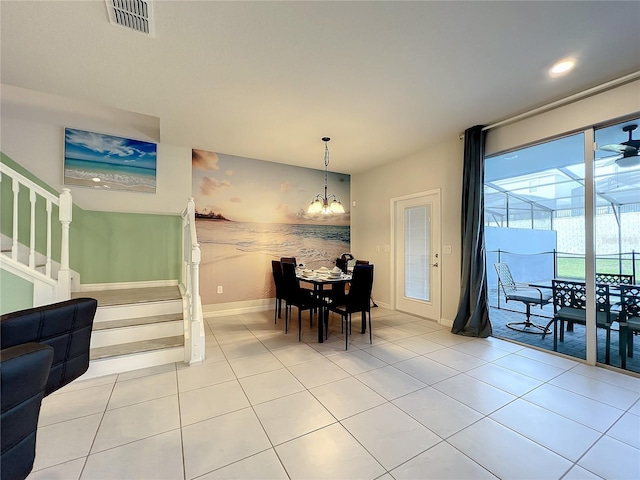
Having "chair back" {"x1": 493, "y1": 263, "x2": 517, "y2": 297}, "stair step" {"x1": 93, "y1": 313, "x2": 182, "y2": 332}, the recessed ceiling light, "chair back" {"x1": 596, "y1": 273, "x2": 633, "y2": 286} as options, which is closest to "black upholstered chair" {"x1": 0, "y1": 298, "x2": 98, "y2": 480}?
"stair step" {"x1": 93, "y1": 313, "x2": 182, "y2": 332}

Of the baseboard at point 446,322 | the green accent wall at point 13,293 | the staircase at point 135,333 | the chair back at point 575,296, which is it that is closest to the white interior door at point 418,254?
the baseboard at point 446,322

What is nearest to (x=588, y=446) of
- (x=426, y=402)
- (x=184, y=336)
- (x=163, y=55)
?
(x=426, y=402)

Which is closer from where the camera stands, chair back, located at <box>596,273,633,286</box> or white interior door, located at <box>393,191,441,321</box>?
chair back, located at <box>596,273,633,286</box>

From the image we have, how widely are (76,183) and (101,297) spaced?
1.65 m

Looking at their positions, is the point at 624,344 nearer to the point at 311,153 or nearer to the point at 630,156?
the point at 630,156

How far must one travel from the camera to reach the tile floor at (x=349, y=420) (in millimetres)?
1482

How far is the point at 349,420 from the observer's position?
187 cm

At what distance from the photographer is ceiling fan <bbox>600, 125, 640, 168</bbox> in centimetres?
262

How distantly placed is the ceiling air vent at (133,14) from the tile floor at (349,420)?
8.96 feet

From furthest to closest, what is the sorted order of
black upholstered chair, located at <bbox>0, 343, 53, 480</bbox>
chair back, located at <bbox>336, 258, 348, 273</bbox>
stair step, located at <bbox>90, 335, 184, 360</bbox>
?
1. chair back, located at <bbox>336, 258, 348, 273</bbox>
2. stair step, located at <bbox>90, 335, 184, 360</bbox>
3. black upholstered chair, located at <bbox>0, 343, 53, 480</bbox>

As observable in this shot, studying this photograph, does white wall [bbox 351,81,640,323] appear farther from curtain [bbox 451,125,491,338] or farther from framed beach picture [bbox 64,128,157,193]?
framed beach picture [bbox 64,128,157,193]

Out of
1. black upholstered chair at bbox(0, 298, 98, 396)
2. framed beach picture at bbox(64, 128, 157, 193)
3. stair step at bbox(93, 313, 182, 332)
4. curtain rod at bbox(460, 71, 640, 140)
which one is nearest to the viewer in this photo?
black upholstered chair at bbox(0, 298, 98, 396)

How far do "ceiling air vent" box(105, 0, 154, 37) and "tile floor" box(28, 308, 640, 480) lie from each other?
108 inches

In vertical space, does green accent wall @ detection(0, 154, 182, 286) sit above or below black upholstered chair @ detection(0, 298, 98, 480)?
above
